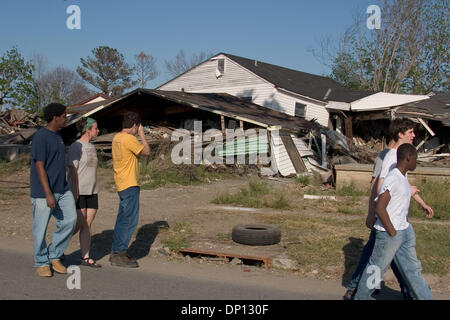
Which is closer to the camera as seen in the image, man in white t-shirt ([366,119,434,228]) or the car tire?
man in white t-shirt ([366,119,434,228])

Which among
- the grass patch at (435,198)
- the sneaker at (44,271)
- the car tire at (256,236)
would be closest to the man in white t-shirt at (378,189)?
the car tire at (256,236)

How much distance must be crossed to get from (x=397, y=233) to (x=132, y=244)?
4.61m

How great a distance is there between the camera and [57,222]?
5641mm

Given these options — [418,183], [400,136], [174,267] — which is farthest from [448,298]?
[418,183]

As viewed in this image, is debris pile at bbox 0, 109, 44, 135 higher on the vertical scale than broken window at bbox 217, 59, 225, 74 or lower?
lower

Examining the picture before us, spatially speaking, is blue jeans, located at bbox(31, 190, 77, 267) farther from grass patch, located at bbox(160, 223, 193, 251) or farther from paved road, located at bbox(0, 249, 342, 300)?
grass patch, located at bbox(160, 223, 193, 251)

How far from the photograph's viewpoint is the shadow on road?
6.99m

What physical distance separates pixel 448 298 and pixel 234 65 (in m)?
25.4

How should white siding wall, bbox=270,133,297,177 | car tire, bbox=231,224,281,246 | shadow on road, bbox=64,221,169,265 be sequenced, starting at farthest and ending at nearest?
white siding wall, bbox=270,133,297,177 → car tire, bbox=231,224,281,246 → shadow on road, bbox=64,221,169,265

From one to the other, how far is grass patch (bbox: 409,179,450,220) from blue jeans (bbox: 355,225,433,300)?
235 inches

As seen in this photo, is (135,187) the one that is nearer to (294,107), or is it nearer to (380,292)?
(380,292)

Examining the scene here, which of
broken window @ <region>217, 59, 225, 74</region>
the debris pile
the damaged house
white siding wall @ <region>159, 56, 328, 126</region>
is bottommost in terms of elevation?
the damaged house

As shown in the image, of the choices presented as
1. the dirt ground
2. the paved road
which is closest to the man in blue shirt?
the paved road
